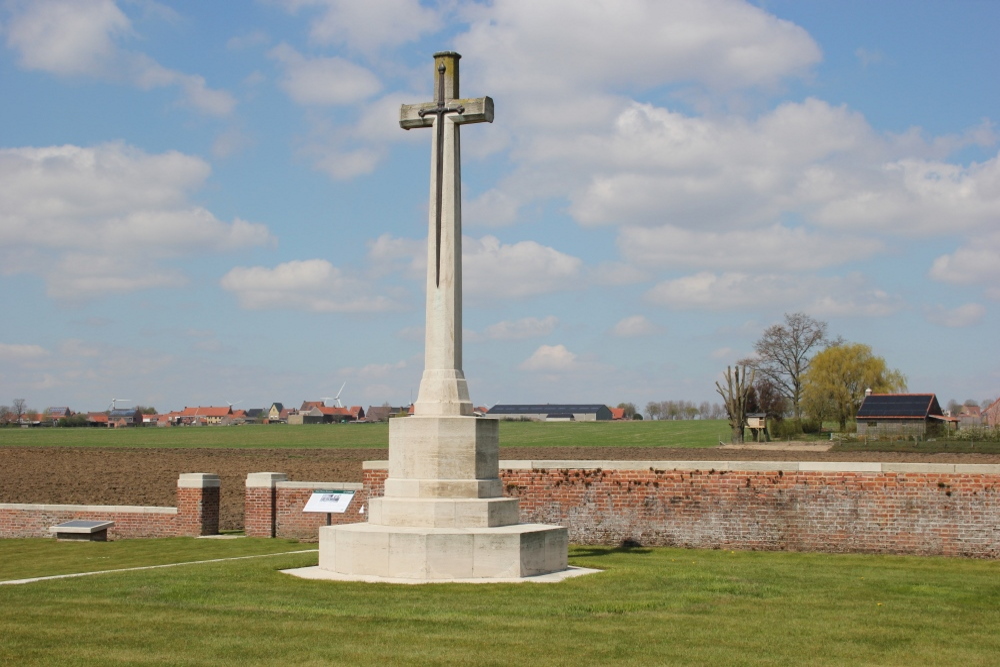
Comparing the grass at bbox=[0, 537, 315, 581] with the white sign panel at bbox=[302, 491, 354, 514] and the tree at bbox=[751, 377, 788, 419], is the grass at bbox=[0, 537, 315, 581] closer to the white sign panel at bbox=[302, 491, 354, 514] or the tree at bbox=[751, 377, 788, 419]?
the white sign panel at bbox=[302, 491, 354, 514]

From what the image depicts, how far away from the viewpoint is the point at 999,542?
14.4 m

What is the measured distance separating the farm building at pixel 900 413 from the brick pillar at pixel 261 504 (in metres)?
42.7

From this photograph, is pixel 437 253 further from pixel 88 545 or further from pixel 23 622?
pixel 88 545

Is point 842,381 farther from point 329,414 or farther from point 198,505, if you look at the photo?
point 329,414

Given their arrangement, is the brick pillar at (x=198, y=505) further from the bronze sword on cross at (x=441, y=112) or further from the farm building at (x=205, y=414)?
the farm building at (x=205, y=414)

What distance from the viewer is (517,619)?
28.1 feet

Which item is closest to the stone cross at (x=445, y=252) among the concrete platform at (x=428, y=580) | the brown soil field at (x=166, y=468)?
the concrete platform at (x=428, y=580)

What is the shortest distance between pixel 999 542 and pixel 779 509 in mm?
2989

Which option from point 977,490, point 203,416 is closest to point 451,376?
point 977,490

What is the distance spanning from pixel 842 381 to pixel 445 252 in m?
67.0

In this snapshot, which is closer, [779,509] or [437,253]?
[437,253]

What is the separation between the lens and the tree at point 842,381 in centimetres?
7350

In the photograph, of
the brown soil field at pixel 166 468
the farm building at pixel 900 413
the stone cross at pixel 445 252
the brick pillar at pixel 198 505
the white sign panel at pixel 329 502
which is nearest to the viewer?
the stone cross at pixel 445 252

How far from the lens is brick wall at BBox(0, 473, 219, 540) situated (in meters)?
19.4
